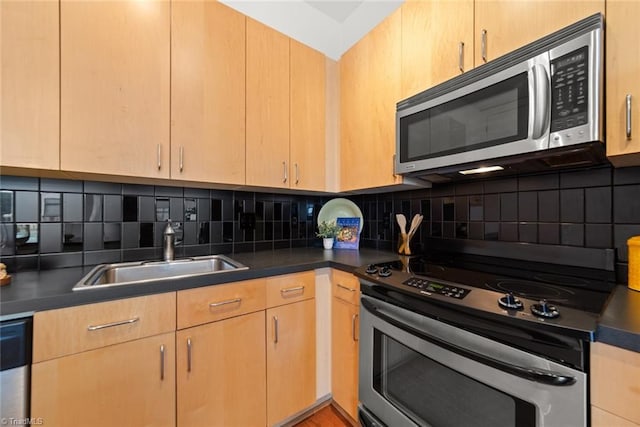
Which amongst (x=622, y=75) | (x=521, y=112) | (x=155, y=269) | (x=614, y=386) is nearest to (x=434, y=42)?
(x=521, y=112)

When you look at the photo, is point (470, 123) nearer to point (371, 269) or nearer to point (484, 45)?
point (484, 45)

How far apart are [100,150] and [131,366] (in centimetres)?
88

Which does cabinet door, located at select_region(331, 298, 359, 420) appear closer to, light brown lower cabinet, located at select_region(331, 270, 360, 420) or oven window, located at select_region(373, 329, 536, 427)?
light brown lower cabinet, located at select_region(331, 270, 360, 420)

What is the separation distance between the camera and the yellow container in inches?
32.0

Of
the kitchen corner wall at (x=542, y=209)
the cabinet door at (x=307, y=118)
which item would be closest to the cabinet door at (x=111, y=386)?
the cabinet door at (x=307, y=118)

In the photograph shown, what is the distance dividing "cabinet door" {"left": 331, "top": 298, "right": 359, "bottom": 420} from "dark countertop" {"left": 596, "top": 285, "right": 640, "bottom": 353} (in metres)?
0.87

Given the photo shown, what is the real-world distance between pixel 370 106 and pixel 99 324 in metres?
1.65

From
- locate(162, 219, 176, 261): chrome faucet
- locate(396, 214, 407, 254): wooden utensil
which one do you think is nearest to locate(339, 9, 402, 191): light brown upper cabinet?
locate(396, 214, 407, 254): wooden utensil

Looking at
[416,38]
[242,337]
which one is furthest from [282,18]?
[242,337]

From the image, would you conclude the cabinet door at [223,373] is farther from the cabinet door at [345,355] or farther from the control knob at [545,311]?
the control knob at [545,311]

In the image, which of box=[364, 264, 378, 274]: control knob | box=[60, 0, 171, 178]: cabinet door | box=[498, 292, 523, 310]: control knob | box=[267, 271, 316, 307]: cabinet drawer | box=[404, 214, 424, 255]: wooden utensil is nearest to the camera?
box=[498, 292, 523, 310]: control knob

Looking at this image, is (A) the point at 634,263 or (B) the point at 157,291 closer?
(A) the point at 634,263

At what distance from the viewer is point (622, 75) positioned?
73 cm

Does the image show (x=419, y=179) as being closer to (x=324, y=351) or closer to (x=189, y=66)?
(x=324, y=351)
